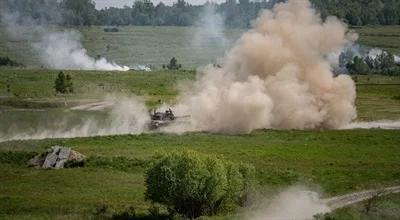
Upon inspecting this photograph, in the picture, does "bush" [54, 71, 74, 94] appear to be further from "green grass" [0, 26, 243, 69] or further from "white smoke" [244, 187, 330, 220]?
"white smoke" [244, 187, 330, 220]

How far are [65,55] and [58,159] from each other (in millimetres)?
106461

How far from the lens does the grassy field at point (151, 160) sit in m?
43.1

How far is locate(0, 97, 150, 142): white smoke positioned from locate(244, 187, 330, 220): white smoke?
28479 millimetres

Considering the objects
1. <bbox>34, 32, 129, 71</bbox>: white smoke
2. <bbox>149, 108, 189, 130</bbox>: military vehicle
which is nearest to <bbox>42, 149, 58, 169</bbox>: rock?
<bbox>149, 108, 189, 130</bbox>: military vehicle

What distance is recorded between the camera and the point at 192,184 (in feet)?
131

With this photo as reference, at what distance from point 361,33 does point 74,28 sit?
82.2m

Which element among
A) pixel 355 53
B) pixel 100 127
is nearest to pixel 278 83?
pixel 100 127

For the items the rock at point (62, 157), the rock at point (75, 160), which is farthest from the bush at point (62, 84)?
the rock at point (75, 160)

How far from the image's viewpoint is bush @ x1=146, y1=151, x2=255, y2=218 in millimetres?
40094

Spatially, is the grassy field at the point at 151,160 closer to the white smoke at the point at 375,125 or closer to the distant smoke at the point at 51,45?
the white smoke at the point at 375,125

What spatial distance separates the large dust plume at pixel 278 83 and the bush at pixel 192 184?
2733 centimetres

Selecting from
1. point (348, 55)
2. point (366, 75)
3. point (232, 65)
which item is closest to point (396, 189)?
point (232, 65)

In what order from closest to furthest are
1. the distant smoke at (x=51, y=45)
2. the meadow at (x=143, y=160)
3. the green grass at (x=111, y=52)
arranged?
the meadow at (x=143, y=160), the distant smoke at (x=51, y=45), the green grass at (x=111, y=52)

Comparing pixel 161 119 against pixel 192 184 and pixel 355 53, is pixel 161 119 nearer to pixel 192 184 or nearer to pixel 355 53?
pixel 192 184
